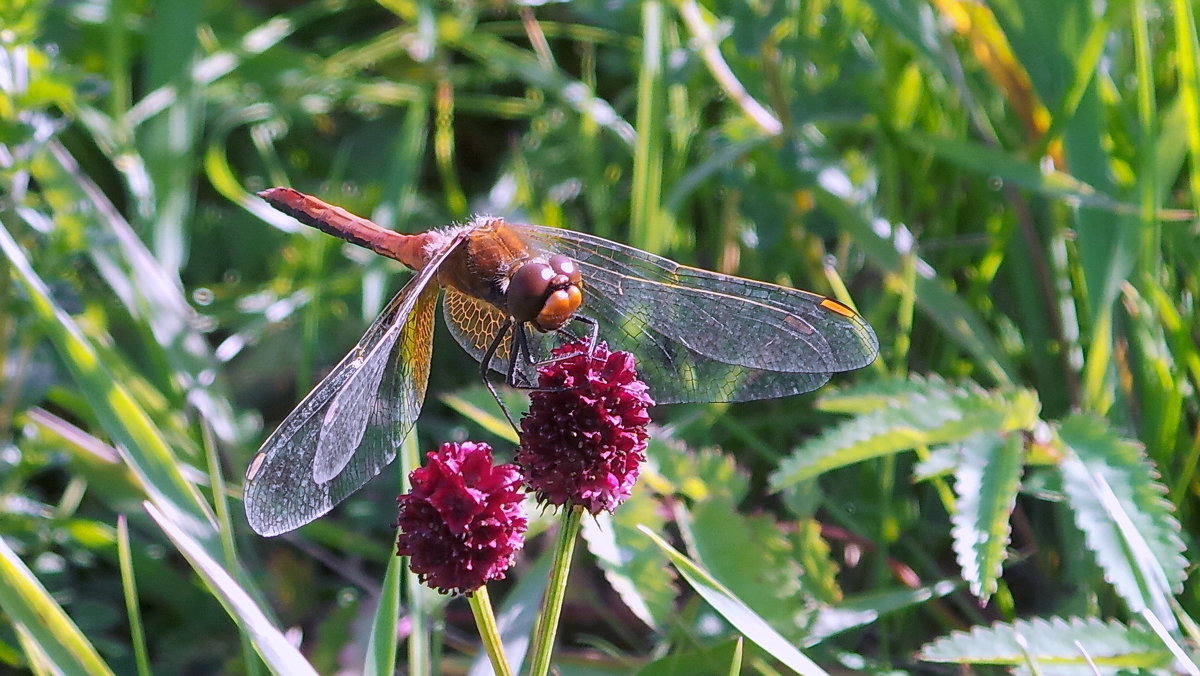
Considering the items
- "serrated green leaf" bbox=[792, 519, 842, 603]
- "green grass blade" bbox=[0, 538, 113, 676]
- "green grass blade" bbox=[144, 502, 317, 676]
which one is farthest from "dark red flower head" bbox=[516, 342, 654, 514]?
"serrated green leaf" bbox=[792, 519, 842, 603]

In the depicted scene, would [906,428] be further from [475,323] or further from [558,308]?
[475,323]

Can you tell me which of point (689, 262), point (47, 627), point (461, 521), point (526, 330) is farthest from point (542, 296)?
point (689, 262)

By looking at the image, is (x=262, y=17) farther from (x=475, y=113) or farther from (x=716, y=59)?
(x=716, y=59)

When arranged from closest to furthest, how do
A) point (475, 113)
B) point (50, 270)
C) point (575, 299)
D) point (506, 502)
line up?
point (506, 502) → point (575, 299) → point (50, 270) → point (475, 113)

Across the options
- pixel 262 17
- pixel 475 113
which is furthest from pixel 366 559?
pixel 262 17

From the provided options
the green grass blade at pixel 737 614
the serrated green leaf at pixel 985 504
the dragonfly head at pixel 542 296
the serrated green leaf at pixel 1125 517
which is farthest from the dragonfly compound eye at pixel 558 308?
the serrated green leaf at pixel 1125 517

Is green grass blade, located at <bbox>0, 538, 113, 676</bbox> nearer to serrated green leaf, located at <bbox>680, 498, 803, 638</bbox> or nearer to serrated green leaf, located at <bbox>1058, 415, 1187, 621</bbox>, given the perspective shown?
serrated green leaf, located at <bbox>680, 498, 803, 638</bbox>
